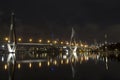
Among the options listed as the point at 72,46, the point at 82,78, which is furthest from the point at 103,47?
the point at 82,78

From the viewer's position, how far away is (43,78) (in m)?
18.5

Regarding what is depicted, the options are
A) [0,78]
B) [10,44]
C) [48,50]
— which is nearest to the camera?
[0,78]

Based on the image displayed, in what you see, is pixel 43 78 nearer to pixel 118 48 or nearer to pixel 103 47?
pixel 118 48

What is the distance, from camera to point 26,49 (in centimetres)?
10338

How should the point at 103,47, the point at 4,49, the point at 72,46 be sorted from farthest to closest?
the point at 103,47 < the point at 72,46 < the point at 4,49

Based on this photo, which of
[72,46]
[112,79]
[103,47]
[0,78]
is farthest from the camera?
[103,47]

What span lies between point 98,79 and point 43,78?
3221 mm

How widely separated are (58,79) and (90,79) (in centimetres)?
182

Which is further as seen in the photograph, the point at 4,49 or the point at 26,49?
the point at 26,49

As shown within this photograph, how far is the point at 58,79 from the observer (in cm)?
1809

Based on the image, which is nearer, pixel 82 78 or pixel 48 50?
pixel 82 78

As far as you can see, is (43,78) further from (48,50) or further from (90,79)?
(48,50)

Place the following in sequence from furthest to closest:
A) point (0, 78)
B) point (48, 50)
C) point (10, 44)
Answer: point (48, 50), point (10, 44), point (0, 78)

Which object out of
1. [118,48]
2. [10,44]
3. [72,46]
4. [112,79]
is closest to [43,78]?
[112,79]
